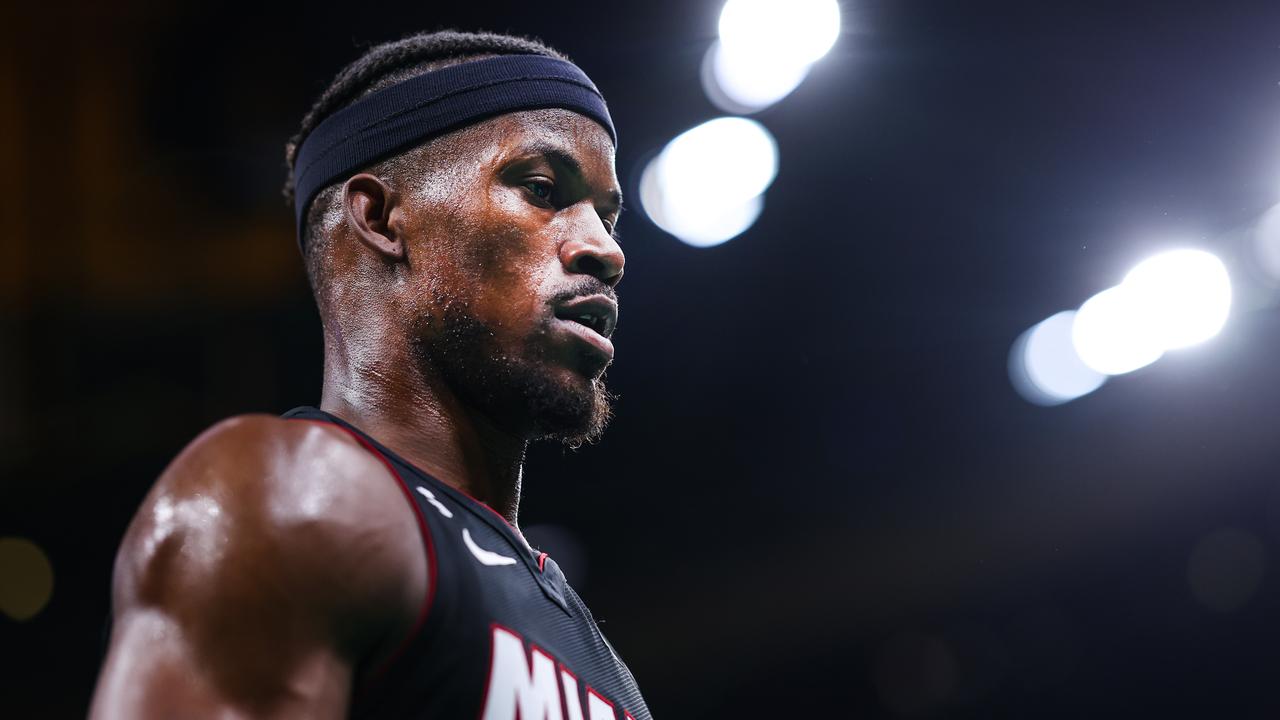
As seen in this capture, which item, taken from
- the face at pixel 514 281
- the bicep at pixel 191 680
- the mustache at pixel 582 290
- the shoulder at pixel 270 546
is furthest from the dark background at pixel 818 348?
the bicep at pixel 191 680

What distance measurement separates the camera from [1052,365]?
4.55m

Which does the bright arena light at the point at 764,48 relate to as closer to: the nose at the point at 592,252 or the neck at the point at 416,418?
the nose at the point at 592,252

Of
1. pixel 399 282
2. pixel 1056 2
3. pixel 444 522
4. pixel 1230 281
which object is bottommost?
pixel 444 522

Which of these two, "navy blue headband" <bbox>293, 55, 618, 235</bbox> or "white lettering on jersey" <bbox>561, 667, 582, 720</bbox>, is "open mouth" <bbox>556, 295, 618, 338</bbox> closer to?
"navy blue headband" <bbox>293, 55, 618, 235</bbox>

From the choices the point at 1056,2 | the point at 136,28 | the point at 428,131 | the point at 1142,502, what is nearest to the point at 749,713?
the point at 1142,502

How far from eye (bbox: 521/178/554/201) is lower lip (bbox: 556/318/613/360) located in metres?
0.21

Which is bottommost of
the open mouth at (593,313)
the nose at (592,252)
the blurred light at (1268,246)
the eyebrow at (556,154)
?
the open mouth at (593,313)

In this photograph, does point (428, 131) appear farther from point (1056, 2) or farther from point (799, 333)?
point (799, 333)

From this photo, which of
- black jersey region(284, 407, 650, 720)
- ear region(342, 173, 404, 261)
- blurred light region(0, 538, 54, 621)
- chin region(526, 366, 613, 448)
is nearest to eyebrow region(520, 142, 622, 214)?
ear region(342, 173, 404, 261)

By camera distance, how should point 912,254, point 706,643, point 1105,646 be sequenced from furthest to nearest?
point 706,643, point 1105,646, point 912,254

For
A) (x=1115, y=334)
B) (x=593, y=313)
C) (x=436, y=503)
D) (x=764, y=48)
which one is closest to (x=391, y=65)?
(x=593, y=313)

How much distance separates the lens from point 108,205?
3832mm

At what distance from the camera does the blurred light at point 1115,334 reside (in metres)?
4.22

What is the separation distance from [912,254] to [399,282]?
3161mm
